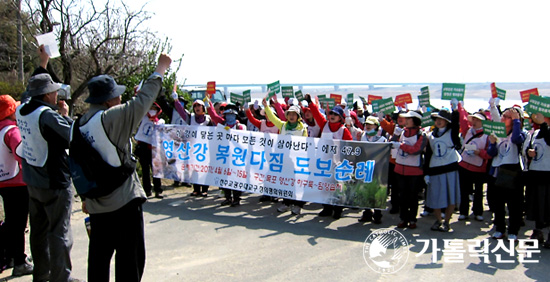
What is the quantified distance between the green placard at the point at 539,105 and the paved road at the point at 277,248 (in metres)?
1.92

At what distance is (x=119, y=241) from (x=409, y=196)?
16.2ft

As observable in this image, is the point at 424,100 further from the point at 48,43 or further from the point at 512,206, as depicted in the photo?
the point at 48,43

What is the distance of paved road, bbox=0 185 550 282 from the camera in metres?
5.22

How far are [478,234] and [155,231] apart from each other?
5030 mm

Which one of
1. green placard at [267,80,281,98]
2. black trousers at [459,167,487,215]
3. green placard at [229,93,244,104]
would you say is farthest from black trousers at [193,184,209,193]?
black trousers at [459,167,487,215]

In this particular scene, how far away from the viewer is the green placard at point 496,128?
21.4ft

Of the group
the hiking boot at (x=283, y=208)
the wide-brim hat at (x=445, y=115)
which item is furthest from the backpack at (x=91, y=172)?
the wide-brim hat at (x=445, y=115)

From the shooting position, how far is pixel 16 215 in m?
5.05

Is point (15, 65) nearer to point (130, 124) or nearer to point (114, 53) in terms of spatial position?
point (114, 53)

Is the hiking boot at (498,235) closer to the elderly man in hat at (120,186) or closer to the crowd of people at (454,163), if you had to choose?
the crowd of people at (454,163)

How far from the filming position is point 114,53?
15797mm

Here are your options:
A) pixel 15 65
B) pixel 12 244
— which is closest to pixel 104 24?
pixel 15 65

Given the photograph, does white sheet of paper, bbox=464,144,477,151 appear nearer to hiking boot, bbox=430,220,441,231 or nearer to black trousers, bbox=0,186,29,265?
hiking boot, bbox=430,220,441,231

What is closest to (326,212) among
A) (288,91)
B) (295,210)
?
(295,210)
